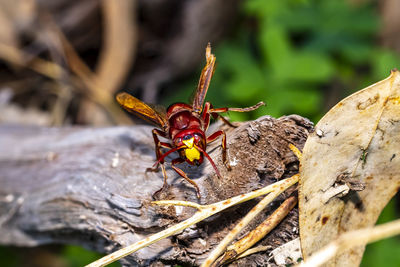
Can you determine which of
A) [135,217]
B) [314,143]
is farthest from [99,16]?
[314,143]

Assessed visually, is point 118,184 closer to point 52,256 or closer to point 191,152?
point 191,152

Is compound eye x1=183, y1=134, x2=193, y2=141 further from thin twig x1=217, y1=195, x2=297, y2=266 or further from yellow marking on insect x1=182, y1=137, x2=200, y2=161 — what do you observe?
thin twig x1=217, y1=195, x2=297, y2=266

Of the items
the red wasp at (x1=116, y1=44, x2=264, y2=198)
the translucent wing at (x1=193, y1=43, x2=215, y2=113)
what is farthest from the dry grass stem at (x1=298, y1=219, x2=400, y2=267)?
the translucent wing at (x1=193, y1=43, x2=215, y2=113)

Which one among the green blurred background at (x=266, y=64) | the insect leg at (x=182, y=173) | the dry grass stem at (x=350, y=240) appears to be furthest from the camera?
the green blurred background at (x=266, y=64)

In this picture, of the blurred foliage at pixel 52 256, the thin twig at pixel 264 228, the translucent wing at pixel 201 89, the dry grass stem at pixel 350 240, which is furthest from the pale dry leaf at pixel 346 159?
the blurred foliage at pixel 52 256

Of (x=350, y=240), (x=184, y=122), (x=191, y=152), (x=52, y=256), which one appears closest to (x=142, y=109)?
(x=184, y=122)

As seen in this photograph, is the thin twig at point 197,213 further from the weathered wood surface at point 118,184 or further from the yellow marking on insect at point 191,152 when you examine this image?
the yellow marking on insect at point 191,152
